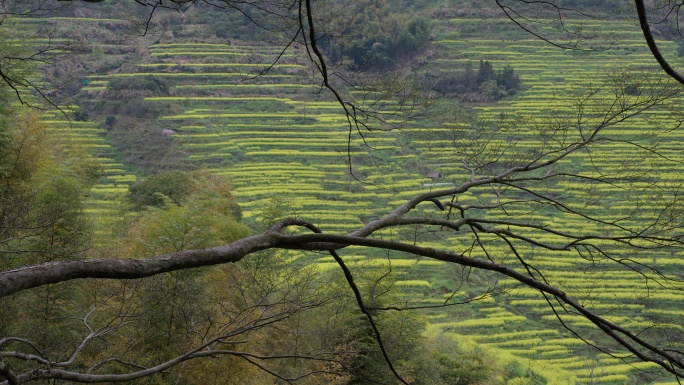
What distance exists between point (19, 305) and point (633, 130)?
3042cm

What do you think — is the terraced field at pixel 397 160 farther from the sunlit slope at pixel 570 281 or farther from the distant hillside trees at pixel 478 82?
the distant hillside trees at pixel 478 82

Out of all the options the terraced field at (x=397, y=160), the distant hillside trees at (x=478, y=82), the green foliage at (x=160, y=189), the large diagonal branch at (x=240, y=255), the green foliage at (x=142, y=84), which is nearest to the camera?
the large diagonal branch at (x=240, y=255)

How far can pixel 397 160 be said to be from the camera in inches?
1248

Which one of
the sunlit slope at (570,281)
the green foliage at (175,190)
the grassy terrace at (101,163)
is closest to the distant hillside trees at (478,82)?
the sunlit slope at (570,281)

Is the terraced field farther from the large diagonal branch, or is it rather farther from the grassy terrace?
A: the large diagonal branch

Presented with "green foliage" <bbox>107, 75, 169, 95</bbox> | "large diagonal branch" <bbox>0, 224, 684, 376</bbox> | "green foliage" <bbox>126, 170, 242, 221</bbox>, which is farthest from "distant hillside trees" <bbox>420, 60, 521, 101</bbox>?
"large diagonal branch" <bbox>0, 224, 684, 376</bbox>

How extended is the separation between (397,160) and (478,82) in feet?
32.3

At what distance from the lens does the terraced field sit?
2022cm

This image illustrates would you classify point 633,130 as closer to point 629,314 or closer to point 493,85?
point 493,85

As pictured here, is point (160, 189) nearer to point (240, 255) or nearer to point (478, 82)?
point (240, 255)

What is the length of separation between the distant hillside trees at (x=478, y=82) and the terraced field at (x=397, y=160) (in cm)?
89

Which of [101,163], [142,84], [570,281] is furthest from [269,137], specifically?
[570,281]

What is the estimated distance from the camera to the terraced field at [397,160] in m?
20.2

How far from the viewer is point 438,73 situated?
130 feet
